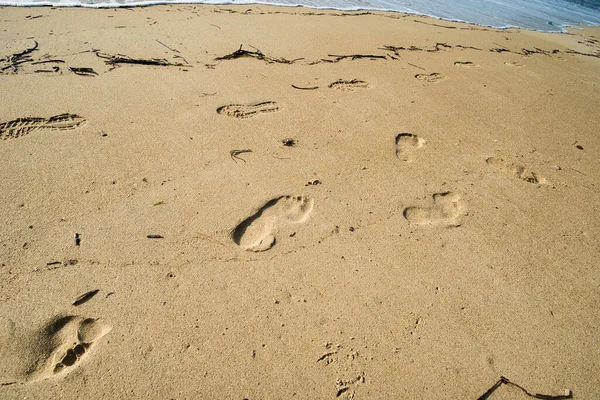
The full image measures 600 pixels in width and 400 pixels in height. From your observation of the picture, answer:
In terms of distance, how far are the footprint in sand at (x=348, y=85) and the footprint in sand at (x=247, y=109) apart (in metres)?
0.68

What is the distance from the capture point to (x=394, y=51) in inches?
167

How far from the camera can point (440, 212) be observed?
7.06 ft

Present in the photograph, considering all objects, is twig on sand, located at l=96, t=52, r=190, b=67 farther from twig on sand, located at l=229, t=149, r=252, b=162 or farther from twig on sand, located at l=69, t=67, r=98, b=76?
twig on sand, located at l=229, t=149, r=252, b=162

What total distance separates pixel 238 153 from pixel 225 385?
140 centimetres

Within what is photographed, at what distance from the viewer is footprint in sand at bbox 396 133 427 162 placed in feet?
8.47

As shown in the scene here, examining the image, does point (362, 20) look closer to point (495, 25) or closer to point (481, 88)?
point (481, 88)

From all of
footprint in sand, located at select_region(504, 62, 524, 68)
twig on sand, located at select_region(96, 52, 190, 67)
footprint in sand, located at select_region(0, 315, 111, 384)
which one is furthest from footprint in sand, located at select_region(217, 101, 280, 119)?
footprint in sand, located at select_region(504, 62, 524, 68)

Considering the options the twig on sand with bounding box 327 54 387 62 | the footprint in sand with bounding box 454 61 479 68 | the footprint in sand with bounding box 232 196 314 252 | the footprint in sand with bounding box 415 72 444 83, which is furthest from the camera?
the footprint in sand with bounding box 454 61 479 68

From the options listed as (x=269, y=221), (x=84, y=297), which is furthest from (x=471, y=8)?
(x=84, y=297)

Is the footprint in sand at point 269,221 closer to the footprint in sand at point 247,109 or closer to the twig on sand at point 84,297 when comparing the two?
the twig on sand at point 84,297

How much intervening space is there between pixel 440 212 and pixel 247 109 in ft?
5.03

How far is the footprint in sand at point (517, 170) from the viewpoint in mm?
2510

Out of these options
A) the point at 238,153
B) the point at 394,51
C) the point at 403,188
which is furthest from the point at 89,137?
the point at 394,51

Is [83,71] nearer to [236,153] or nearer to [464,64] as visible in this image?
[236,153]
